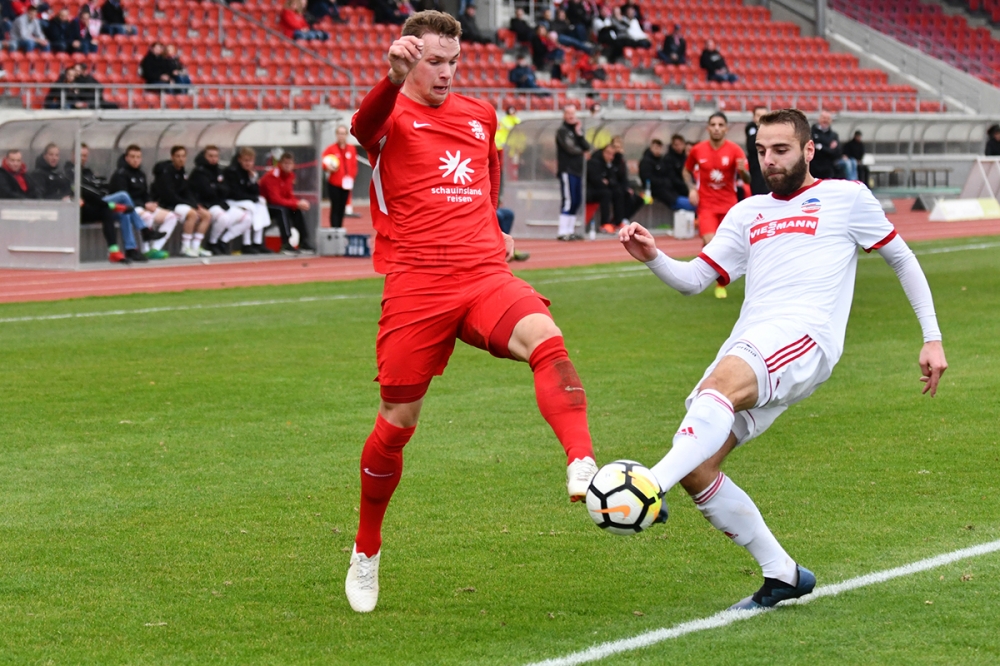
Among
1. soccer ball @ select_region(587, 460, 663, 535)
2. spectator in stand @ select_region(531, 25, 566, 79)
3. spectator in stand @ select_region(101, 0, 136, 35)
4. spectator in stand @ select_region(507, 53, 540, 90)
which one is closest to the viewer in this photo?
soccer ball @ select_region(587, 460, 663, 535)

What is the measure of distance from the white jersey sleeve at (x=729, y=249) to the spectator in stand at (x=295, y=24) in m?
26.0

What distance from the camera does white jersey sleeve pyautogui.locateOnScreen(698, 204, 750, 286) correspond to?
539cm

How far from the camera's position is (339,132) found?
23.5m

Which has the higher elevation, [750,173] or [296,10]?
[296,10]

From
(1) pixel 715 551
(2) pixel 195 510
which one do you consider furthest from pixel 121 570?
(1) pixel 715 551

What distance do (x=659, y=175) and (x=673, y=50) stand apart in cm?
1188

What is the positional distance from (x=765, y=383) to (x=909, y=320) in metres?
9.51

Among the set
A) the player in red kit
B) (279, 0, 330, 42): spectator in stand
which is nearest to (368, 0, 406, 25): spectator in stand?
(279, 0, 330, 42): spectator in stand

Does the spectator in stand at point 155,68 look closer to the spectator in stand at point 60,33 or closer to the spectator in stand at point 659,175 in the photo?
the spectator in stand at point 60,33

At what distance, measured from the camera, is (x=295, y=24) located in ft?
99.7

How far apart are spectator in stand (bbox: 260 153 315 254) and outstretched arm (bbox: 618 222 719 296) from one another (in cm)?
1656

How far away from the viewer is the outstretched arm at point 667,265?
5.08 meters

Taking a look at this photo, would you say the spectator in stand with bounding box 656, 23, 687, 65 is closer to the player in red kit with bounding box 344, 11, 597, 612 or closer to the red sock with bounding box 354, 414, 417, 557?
the player in red kit with bounding box 344, 11, 597, 612

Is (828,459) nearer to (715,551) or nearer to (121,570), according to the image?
(715,551)
